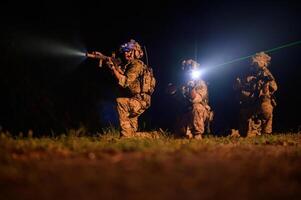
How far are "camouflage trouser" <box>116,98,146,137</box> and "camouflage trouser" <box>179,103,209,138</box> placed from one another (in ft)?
3.34

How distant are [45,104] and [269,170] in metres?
5.67

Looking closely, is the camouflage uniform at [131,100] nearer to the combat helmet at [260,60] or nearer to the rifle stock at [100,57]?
the rifle stock at [100,57]

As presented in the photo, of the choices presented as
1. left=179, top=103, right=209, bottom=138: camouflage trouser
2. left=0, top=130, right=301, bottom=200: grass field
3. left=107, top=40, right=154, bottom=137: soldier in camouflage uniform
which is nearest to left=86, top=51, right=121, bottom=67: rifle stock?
left=107, top=40, right=154, bottom=137: soldier in camouflage uniform

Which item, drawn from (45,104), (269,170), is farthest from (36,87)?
(269,170)

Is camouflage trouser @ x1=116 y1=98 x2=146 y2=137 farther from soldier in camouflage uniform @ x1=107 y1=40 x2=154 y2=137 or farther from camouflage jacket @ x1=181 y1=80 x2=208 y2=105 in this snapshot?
camouflage jacket @ x1=181 y1=80 x2=208 y2=105

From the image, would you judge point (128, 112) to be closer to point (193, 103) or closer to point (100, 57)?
point (100, 57)

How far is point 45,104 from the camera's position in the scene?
8.67 metres

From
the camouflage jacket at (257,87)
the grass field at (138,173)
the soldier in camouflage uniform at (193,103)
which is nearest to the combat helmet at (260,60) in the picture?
the camouflage jacket at (257,87)

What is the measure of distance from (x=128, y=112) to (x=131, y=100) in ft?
0.87

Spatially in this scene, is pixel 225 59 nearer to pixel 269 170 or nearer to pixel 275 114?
pixel 275 114

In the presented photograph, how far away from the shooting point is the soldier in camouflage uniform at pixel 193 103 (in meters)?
8.94

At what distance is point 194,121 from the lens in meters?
8.92

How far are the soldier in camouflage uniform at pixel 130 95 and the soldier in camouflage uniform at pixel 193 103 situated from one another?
2.99 ft

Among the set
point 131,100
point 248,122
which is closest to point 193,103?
point 131,100
